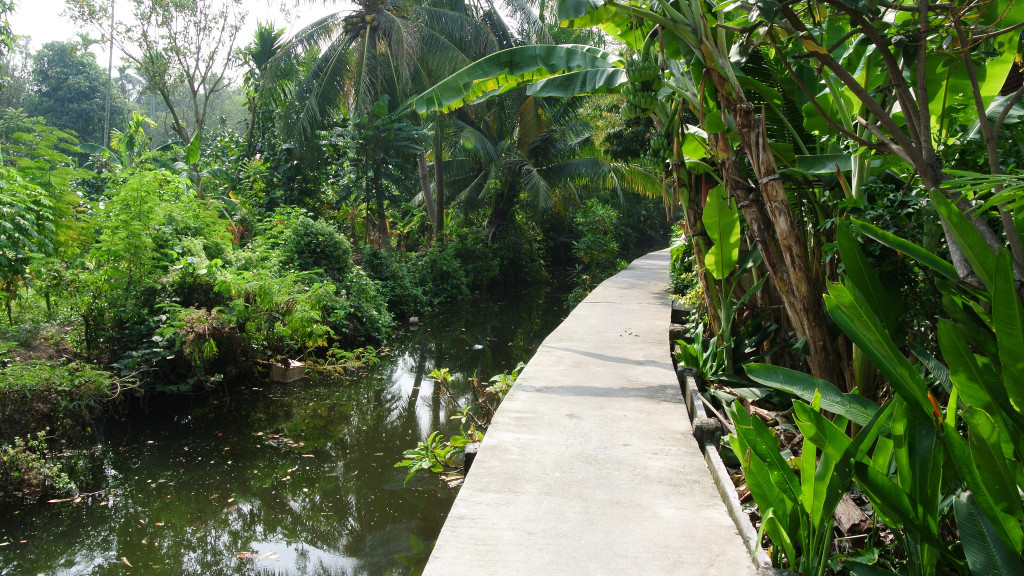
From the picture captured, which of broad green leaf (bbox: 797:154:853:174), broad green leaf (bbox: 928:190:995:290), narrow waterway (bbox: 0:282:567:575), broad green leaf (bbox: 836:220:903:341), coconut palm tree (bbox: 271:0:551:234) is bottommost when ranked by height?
narrow waterway (bbox: 0:282:567:575)

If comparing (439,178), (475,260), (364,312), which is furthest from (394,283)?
(439,178)

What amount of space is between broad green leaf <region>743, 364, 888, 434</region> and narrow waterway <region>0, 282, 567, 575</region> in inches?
88.8

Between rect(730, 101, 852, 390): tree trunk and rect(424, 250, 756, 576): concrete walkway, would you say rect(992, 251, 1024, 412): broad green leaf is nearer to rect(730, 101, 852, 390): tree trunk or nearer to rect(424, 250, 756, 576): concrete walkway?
rect(424, 250, 756, 576): concrete walkway

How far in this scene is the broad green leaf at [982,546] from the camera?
197 centimetres

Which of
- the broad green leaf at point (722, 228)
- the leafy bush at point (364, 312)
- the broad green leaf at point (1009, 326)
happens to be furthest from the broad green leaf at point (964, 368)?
the leafy bush at point (364, 312)

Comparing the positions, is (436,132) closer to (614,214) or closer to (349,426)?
(614,214)

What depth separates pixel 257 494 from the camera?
4.78 metres

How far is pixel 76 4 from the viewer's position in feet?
62.1

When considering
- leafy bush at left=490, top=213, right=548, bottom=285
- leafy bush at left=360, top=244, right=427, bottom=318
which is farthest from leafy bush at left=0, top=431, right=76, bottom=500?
leafy bush at left=490, top=213, right=548, bottom=285

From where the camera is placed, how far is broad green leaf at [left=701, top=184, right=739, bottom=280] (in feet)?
15.4

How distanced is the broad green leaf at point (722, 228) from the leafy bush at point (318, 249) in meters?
7.23

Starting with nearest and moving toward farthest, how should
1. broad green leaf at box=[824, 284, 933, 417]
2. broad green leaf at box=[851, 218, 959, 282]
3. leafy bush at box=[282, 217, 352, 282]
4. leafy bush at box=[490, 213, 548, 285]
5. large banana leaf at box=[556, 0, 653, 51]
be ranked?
broad green leaf at box=[824, 284, 933, 417], broad green leaf at box=[851, 218, 959, 282], large banana leaf at box=[556, 0, 653, 51], leafy bush at box=[282, 217, 352, 282], leafy bush at box=[490, 213, 548, 285]

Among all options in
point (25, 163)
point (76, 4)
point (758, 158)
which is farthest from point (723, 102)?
point (76, 4)

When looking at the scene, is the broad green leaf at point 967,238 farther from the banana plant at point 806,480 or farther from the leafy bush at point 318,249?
the leafy bush at point 318,249
